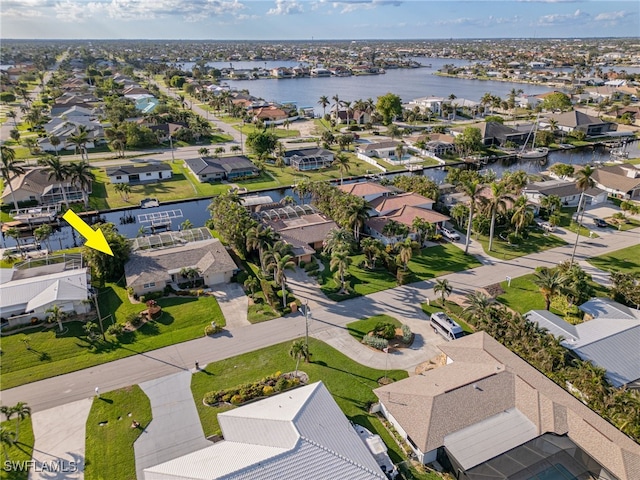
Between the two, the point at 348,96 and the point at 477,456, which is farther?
the point at 348,96

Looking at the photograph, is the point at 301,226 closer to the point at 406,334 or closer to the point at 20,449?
the point at 406,334

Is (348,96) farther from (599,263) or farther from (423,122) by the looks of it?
(599,263)

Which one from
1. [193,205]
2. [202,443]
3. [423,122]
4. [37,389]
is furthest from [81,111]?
[202,443]

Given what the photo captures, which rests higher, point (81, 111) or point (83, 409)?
point (81, 111)

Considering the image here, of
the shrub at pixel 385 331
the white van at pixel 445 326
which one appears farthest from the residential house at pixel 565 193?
the shrub at pixel 385 331

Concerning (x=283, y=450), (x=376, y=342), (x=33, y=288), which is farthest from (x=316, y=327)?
(x=33, y=288)

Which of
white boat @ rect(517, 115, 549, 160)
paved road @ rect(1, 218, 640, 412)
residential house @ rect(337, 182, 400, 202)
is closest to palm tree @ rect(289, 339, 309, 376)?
paved road @ rect(1, 218, 640, 412)

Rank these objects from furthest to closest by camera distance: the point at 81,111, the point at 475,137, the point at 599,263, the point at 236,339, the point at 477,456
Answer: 1. the point at 81,111
2. the point at 475,137
3. the point at 599,263
4. the point at 236,339
5. the point at 477,456

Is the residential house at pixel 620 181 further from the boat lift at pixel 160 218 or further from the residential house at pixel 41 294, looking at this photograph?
the residential house at pixel 41 294
